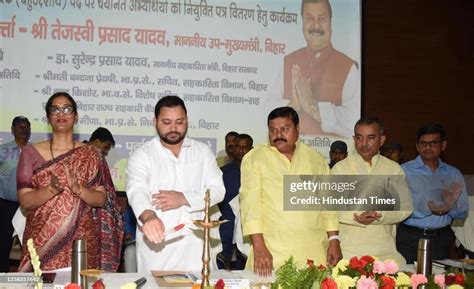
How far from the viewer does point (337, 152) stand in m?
5.60

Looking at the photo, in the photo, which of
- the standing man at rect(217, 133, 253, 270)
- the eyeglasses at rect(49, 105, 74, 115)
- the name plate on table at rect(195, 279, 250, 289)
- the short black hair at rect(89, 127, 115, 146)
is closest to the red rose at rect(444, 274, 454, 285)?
the name plate on table at rect(195, 279, 250, 289)

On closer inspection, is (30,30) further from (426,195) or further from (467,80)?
(467,80)

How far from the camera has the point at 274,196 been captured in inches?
131

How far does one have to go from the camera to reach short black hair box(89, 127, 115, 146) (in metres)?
5.24

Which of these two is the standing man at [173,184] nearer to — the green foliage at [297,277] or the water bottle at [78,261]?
the water bottle at [78,261]

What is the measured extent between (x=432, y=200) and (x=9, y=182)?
124 inches

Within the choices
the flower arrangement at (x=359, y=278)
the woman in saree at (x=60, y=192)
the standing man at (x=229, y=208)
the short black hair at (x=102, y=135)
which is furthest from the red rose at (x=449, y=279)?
the short black hair at (x=102, y=135)

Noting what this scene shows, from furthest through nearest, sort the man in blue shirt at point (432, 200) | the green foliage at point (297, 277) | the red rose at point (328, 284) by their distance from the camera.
Answer: the man in blue shirt at point (432, 200)
the green foliage at point (297, 277)
the red rose at point (328, 284)

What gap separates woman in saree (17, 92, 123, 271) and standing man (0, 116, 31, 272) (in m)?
1.70

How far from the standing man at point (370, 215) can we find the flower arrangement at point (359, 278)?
51.4 inches

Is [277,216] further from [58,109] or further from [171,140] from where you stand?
[58,109]

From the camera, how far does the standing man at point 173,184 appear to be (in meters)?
3.15

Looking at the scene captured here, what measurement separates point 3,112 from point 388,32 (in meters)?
3.81

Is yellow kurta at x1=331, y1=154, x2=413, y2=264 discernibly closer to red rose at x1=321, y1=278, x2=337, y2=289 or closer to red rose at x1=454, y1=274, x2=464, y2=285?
red rose at x1=454, y1=274, x2=464, y2=285
